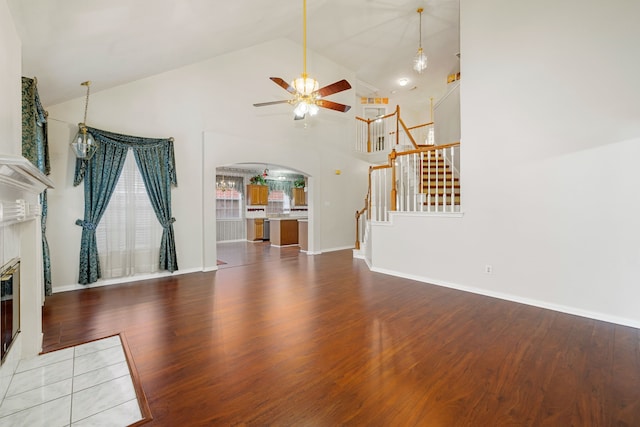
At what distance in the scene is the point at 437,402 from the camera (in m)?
1.79

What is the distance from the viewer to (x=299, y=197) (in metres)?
12.1

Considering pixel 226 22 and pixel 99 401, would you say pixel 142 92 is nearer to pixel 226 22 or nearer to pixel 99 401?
pixel 226 22

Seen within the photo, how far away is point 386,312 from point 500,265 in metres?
1.92

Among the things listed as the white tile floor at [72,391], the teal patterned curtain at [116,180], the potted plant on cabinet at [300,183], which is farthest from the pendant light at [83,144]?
the potted plant on cabinet at [300,183]

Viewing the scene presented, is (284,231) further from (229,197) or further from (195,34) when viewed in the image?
(195,34)

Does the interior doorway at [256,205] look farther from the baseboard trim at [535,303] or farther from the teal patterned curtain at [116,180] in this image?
the baseboard trim at [535,303]

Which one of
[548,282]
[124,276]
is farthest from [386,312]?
[124,276]

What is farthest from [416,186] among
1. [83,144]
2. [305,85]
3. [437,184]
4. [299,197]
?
[299,197]

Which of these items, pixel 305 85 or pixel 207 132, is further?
pixel 207 132

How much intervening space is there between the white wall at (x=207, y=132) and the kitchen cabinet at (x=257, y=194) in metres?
4.11

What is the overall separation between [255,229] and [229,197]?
1.56m

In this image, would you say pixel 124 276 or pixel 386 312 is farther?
pixel 124 276

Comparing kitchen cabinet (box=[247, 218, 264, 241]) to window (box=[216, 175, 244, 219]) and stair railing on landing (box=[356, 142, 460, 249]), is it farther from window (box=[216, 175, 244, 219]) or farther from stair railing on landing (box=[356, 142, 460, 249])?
stair railing on landing (box=[356, 142, 460, 249])

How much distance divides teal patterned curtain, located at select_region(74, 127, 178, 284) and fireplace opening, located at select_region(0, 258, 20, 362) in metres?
2.30
